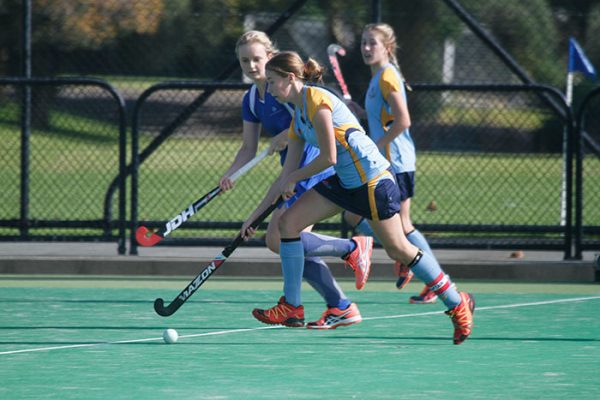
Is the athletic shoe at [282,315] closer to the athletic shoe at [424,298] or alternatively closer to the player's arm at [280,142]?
the player's arm at [280,142]

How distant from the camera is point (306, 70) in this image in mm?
7324

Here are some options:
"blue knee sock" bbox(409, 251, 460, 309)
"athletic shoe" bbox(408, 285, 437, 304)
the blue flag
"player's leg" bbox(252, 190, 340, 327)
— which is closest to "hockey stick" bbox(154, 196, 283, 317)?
"player's leg" bbox(252, 190, 340, 327)

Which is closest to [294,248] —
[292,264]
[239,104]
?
[292,264]

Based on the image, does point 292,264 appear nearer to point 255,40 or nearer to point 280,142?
point 280,142

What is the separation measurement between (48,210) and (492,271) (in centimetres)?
560

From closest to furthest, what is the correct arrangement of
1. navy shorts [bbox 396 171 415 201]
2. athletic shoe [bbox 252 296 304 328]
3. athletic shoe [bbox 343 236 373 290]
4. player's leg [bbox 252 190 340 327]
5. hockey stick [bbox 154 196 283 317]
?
1. player's leg [bbox 252 190 340 327]
2. athletic shoe [bbox 252 296 304 328]
3. hockey stick [bbox 154 196 283 317]
4. athletic shoe [bbox 343 236 373 290]
5. navy shorts [bbox 396 171 415 201]

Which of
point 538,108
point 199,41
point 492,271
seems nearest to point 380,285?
point 492,271

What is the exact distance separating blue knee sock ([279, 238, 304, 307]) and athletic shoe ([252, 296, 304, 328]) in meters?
0.04

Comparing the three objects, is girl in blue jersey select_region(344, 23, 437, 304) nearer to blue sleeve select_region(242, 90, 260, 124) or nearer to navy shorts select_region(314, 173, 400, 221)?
blue sleeve select_region(242, 90, 260, 124)

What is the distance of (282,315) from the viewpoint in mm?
7602

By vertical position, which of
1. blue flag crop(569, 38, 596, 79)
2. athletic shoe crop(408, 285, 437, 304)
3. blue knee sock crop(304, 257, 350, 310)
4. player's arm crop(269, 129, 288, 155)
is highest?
player's arm crop(269, 129, 288, 155)

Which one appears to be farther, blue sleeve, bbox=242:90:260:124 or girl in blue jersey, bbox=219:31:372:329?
blue sleeve, bbox=242:90:260:124

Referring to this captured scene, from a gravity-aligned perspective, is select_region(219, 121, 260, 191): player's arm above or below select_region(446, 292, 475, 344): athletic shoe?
above

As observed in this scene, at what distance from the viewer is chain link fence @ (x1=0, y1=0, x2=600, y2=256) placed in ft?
39.6
